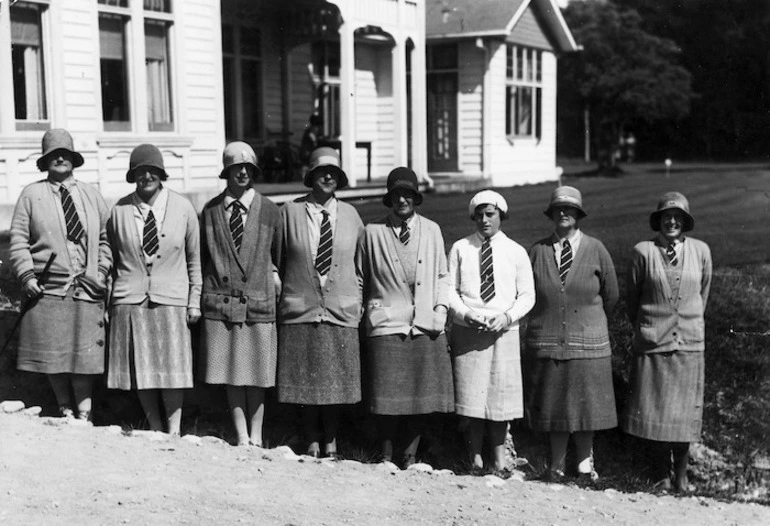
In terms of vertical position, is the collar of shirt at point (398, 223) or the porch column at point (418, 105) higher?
the porch column at point (418, 105)

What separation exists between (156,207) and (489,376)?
2.33 m

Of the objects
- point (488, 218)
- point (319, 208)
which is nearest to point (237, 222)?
point (319, 208)

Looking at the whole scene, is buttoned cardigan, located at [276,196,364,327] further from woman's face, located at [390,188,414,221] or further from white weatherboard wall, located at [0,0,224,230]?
white weatherboard wall, located at [0,0,224,230]

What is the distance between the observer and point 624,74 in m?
15.8

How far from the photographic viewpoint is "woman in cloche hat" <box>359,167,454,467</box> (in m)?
5.72

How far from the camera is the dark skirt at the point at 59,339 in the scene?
19.5 ft

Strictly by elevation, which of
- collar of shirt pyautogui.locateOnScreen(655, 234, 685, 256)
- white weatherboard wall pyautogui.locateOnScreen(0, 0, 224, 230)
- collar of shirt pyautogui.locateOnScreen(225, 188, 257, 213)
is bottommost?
collar of shirt pyautogui.locateOnScreen(655, 234, 685, 256)

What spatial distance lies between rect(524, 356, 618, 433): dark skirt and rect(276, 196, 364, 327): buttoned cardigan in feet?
4.04

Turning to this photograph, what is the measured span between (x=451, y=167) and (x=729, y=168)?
661 cm

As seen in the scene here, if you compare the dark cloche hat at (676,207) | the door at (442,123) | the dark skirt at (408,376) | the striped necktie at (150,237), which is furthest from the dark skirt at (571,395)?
the door at (442,123)

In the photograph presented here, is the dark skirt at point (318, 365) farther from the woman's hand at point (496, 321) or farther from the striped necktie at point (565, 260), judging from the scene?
the striped necktie at point (565, 260)

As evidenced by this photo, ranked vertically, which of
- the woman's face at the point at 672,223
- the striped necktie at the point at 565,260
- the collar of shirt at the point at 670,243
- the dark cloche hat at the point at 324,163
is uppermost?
the dark cloche hat at the point at 324,163

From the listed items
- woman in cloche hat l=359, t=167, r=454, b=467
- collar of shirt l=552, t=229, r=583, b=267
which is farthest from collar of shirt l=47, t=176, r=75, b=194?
collar of shirt l=552, t=229, r=583, b=267

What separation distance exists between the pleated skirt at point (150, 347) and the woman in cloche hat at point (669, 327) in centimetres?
284
